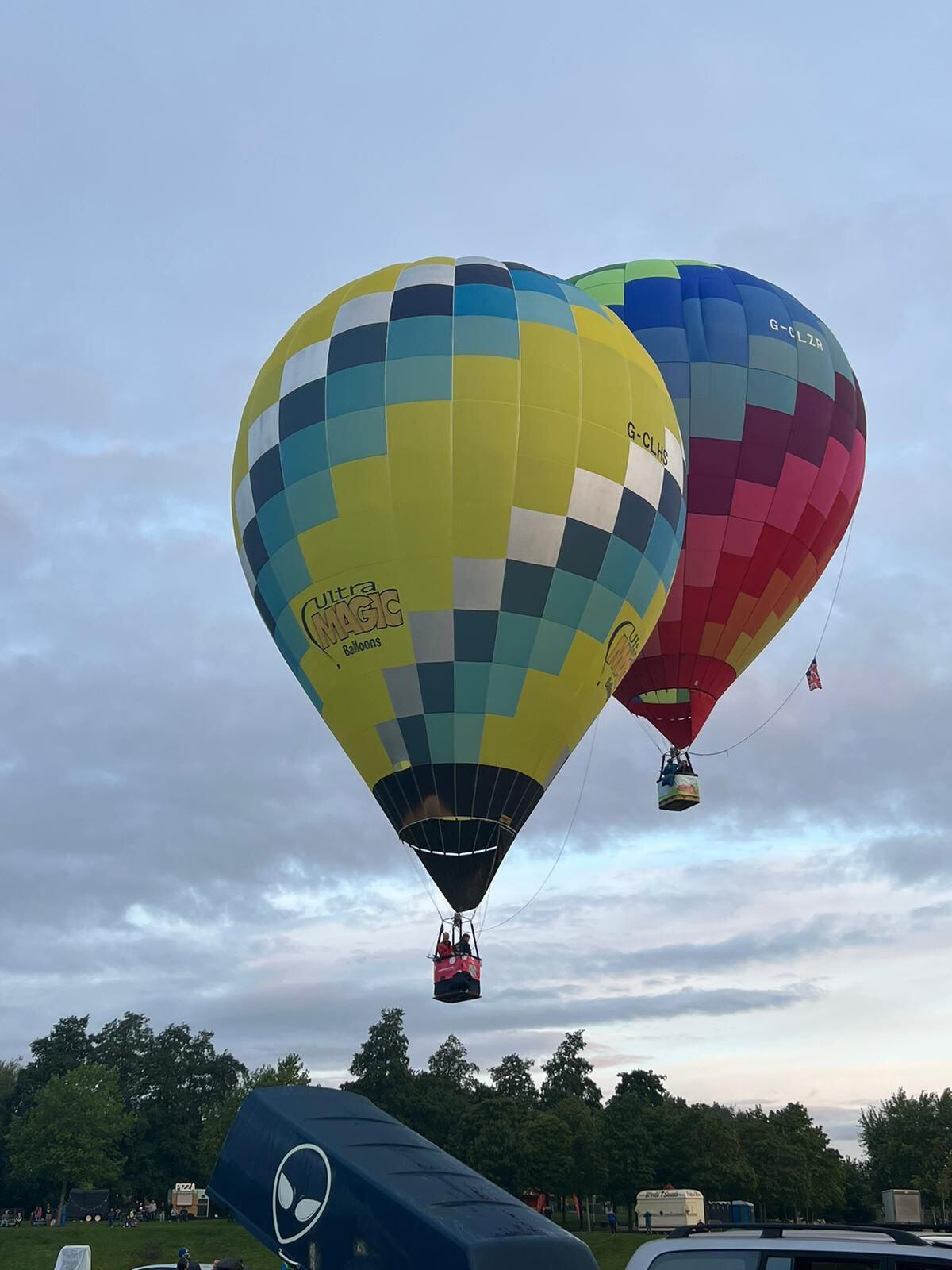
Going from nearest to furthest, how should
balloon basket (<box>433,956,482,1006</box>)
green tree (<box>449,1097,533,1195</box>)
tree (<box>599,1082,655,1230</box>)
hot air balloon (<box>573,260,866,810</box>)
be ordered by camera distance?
balloon basket (<box>433,956,482,1006</box>) → hot air balloon (<box>573,260,866,810</box>) → tree (<box>599,1082,655,1230</box>) → green tree (<box>449,1097,533,1195</box>)

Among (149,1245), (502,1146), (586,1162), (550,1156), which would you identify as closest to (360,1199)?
(149,1245)

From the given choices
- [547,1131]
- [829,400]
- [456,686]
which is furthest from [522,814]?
[547,1131]

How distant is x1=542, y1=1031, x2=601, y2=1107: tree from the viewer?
74125 millimetres

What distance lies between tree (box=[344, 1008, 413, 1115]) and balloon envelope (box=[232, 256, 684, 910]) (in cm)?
5124

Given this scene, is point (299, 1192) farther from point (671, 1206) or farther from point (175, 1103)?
point (175, 1103)

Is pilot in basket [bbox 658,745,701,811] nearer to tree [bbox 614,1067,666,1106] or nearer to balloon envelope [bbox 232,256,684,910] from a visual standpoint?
balloon envelope [bbox 232,256,684,910]

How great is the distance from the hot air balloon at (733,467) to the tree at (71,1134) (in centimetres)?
→ 4320

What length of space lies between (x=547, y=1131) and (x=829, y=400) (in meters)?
36.9

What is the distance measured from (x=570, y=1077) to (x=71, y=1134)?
2997 centimetres

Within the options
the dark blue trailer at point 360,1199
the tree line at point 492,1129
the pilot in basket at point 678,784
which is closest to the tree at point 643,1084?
the tree line at point 492,1129

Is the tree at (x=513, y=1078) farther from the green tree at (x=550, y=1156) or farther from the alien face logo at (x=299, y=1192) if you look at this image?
the alien face logo at (x=299, y=1192)

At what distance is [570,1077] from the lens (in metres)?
75.1

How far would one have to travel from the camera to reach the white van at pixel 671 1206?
1651 inches

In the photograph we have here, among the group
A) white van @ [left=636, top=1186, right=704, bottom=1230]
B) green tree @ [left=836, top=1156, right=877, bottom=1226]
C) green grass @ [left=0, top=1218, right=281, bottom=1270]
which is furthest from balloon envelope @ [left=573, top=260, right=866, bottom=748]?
green tree @ [left=836, top=1156, right=877, bottom=1226]
